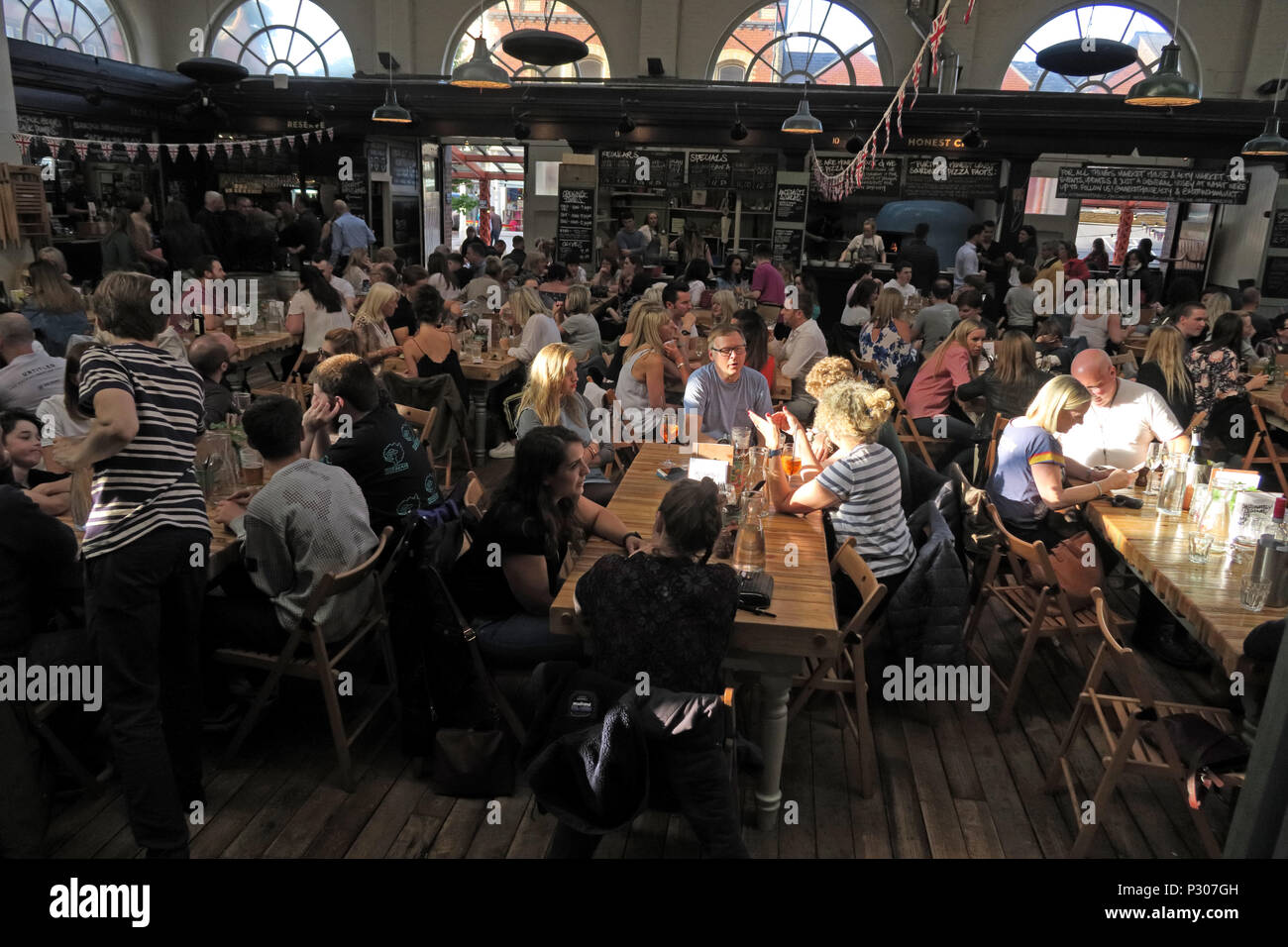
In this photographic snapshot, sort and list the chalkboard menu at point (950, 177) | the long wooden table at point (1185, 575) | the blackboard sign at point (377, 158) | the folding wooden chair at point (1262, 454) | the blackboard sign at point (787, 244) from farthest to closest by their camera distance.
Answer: the blackboard sign at point (377, 158)
the blackboard sign at point (787, 244)
the chalkboard menu at point (950, 177)
the folding wooden chair at point (1262, 454)
the long wooden table at point (1185, 575)

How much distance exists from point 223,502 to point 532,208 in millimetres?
12971

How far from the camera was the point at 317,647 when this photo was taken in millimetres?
3000

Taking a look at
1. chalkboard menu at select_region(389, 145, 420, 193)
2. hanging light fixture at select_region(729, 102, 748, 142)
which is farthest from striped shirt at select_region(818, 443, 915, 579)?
chalkboard menu at select_region(389, 145, 420, 193)

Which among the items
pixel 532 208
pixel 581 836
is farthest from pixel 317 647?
pixel 532 208

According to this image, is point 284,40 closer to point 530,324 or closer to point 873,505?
point 530,324

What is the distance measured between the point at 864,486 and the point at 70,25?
15072 millimetres

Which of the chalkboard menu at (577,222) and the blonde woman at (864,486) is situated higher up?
the chalkboard menu at (577,222)

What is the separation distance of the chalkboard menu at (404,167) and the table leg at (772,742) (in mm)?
13454

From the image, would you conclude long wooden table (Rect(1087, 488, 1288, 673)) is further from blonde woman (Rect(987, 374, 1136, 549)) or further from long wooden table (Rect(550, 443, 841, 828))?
long wooden table (Rect(550, 443, 841, 828))

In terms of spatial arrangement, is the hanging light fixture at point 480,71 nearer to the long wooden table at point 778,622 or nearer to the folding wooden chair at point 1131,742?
the long wooden table at point 778,622

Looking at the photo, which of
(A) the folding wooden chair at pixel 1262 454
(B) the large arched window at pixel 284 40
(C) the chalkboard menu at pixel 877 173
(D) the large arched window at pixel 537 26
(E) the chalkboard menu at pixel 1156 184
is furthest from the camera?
(B) the large arched window at pixel 284 40

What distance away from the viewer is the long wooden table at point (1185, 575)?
2.78 meters

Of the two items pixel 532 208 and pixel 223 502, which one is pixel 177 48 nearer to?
pixel 532 208

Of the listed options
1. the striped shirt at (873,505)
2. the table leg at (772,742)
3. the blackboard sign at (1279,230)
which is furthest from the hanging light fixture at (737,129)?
the table leg at (772,742)
